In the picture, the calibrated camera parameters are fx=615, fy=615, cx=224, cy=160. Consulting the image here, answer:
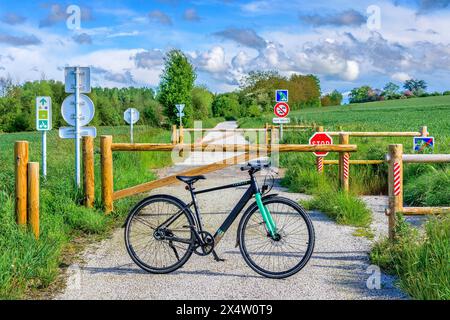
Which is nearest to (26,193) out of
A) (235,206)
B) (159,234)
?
(159,234)

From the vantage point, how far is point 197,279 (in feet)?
19.2

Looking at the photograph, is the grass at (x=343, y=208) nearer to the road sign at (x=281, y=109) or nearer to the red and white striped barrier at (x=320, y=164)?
the red and white striped barrier at (x=320, y=164)

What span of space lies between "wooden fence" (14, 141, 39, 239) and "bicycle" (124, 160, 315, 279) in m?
1.33

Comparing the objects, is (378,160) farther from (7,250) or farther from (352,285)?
(7,250)

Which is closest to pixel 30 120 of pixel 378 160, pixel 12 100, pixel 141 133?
pixel 12 100

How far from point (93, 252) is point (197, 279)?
177 cm

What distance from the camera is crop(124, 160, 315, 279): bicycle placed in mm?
5840

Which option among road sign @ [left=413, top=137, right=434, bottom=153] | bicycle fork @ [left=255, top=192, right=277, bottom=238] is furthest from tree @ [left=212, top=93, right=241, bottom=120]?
bicycle fork @ [left=255, top=192, right=277, bottom=238]

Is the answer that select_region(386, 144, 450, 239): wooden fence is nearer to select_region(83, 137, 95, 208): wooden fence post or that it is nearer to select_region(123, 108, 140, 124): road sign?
select_region(83, 137, 95, 208): wooden fence post

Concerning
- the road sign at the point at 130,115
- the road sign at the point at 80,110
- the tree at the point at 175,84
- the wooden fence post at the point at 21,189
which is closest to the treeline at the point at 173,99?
the tree at the point at 175,84

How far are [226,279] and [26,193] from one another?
260cm

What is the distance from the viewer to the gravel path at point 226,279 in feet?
17.7

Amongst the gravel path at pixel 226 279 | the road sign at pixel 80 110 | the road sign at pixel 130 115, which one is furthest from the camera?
the road sign at pixel 130 115
